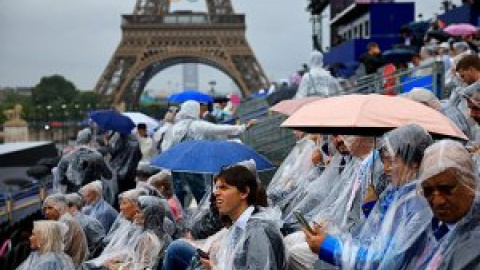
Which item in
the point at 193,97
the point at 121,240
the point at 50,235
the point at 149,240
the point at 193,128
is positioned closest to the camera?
the point at 50,235

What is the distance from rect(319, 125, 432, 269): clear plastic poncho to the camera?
3.20m

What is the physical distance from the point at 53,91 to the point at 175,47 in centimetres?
3745

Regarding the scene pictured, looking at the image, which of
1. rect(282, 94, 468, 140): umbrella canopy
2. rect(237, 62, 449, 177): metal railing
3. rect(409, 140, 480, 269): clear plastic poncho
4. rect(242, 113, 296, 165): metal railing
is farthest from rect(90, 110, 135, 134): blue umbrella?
rect(409, 140, 480, 269): clear plastic poncho

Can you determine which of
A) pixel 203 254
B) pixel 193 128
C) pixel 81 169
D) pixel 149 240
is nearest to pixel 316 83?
pixel 193 128

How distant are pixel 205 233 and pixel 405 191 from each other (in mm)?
2258

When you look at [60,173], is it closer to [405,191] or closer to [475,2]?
[405,191]

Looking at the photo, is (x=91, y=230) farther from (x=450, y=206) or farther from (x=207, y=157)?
(x=450, y=206)

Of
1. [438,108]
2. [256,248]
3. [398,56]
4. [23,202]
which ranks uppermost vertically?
[398,56]

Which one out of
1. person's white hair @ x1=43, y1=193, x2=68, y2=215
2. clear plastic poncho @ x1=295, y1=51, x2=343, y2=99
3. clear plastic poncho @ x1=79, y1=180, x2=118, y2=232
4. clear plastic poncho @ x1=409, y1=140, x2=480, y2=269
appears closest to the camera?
clear plastic poncho @ x1=409, y1=140, x2=480, y2=269

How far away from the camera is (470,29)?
14102mm

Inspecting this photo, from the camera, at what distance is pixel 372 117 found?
4621mm

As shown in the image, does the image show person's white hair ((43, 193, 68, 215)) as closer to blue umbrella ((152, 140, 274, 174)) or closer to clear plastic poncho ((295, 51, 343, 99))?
blue umbrella ((152, 140, 274, 174))

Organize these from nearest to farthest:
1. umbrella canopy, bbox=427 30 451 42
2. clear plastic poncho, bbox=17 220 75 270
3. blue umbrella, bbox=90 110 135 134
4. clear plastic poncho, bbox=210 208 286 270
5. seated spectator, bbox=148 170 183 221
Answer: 1. clear plastic poncho, bbox=210 208 286 270
2. clear plastic poncho, bbox=17 220 75 270
3. seated spectator, bbox=148 170 183 221
4. blue umbrella, bbox=90 110 135 134
5. umbrella canopy, bbox=427 30 451 42

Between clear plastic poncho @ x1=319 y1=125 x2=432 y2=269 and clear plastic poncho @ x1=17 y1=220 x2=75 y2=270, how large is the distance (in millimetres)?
2286
